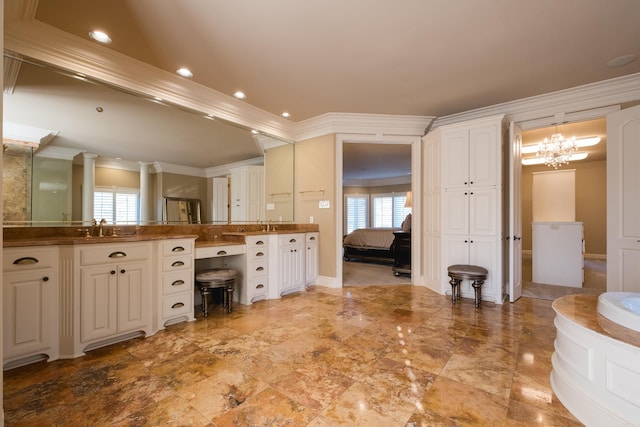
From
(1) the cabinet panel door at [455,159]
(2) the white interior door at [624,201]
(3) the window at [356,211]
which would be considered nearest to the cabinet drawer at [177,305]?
(1) the cabinet panel door at [455,159]

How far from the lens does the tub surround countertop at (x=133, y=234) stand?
2.14 m

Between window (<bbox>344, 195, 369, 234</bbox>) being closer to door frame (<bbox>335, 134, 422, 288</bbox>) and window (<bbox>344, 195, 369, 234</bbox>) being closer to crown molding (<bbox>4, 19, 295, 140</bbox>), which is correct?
door frame (<bbox>335, 134, 422, 288</bbox>)

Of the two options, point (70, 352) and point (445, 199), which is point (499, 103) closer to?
point (445, 199)

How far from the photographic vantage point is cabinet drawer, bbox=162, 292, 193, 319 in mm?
2705

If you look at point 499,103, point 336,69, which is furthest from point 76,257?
point 499,103

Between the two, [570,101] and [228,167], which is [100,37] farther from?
[570,101]

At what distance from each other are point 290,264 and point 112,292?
2.10m

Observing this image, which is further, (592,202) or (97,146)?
(592,202)

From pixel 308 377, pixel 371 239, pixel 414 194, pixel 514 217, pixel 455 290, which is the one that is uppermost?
pixel 414 194

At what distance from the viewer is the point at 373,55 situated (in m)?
2.72

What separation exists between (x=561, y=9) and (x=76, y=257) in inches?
164

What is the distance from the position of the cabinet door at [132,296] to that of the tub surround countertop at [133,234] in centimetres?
27

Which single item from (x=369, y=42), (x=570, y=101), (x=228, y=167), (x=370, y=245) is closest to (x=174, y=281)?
(x=228, y=167)

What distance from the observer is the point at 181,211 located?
326 centimetres
